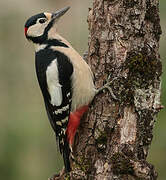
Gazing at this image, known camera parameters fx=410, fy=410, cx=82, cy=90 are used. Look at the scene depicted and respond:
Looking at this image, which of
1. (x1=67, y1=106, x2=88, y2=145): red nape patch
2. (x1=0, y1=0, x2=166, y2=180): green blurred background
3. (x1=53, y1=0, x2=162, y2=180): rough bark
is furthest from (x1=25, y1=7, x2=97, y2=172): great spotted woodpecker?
(x1=0, y1=0, x2=166, y2=180): green blurred background

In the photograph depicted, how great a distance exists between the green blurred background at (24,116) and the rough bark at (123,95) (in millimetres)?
690

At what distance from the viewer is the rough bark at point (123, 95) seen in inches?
140

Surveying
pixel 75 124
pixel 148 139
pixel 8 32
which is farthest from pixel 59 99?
pixel 8 32

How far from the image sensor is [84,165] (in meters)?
3.71

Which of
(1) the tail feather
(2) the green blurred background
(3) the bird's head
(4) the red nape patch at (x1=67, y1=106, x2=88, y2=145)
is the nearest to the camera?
(1) the tail feather

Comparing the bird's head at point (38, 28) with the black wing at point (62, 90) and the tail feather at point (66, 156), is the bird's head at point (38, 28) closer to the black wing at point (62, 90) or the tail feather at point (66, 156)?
the black wing at point (62, 90)

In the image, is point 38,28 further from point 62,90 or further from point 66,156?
point 66,156

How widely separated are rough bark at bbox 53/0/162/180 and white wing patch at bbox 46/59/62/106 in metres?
0.40

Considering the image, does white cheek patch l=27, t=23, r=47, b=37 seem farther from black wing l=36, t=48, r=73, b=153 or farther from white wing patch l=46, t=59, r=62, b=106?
white wing patch l=46, t=59, r=62, b=106

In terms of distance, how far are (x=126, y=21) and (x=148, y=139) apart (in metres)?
1.08

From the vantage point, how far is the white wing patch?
13.3 feet

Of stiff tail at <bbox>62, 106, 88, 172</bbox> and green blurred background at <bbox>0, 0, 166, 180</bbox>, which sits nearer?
stiff tail at <bbox>62, 106, 88, 172</bbox>

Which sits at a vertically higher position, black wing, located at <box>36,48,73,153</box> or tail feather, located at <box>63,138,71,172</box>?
black wing, located at <box>36,48,73,153</box>

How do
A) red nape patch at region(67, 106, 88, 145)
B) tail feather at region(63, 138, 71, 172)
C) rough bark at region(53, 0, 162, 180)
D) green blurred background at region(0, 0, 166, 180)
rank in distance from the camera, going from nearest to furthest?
rough bark at region(53, 0, 162, 180) → tail feather at region(63, 138, 71, 172) → red nape patch at region(67, 106, 88, 145) → green blurred background at region(0, 0, 166, 180)
